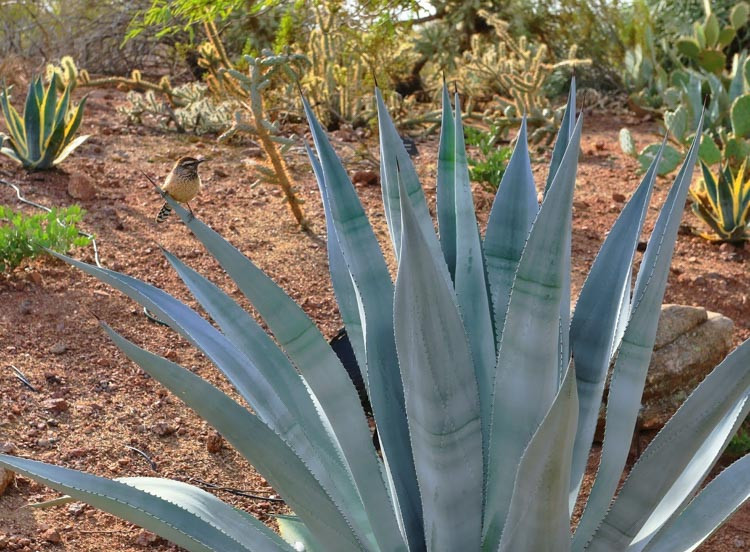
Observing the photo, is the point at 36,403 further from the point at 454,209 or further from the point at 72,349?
the point at 454,209

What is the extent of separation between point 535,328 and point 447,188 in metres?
0.56

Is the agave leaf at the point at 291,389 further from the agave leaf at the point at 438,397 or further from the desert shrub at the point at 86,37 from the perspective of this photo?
the desert shrub at the point at 86,37

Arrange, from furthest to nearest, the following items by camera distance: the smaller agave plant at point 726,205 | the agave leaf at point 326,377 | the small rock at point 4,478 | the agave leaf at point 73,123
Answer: the agave leaf at point 73,123 → the smaller agave plant at point 726,205 → the small rock at point 4,478 → the agave leaf at point 326,377

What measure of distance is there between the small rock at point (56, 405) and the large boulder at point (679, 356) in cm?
171

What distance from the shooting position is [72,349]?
9.69 ft

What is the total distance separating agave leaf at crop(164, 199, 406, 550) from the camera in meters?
1.37

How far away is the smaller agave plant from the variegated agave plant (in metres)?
2.71

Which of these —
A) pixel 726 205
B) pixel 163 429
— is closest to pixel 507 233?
pixel 163 429

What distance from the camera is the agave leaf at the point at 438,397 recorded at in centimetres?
109

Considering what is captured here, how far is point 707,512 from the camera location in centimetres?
144

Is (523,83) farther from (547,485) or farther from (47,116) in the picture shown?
(547,485)

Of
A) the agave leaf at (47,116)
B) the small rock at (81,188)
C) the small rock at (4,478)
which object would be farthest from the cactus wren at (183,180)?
the agave leaf at (47,116)

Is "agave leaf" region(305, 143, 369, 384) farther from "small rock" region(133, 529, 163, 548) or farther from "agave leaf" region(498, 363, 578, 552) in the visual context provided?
"small rock" region(133, 529, 163, 548)

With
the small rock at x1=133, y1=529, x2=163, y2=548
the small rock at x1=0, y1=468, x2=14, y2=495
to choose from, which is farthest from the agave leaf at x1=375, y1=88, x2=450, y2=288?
the small rock at x1=0, y1=468, x2=14, y2=495
